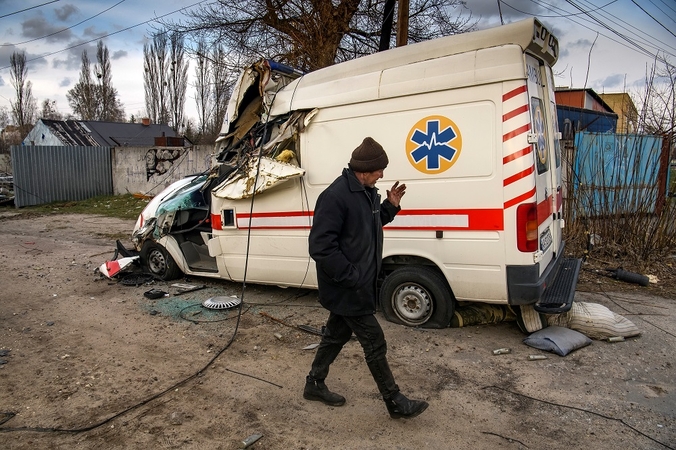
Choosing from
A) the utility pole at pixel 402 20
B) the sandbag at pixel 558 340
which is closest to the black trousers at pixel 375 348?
the sandbag at pixel 558 340

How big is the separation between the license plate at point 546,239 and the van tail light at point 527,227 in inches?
9.8

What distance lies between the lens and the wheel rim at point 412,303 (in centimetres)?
496

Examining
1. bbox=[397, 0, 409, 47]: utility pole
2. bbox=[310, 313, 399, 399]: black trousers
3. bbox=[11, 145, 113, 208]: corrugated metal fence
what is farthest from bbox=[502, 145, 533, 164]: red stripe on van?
bbox=[11, 145, 113, 208]: corrugated metal fence

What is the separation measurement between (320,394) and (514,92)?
292cm

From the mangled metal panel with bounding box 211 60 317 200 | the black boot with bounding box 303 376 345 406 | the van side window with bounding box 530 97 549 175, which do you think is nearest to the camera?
the black boot with bounding box 303 376 345 406

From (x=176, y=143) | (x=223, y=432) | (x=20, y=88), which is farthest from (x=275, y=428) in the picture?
(x=20, y=88)

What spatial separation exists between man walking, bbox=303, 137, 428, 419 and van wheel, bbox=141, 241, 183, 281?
4.26 m

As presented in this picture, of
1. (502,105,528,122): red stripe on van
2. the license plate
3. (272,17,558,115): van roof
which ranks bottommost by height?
the license plate

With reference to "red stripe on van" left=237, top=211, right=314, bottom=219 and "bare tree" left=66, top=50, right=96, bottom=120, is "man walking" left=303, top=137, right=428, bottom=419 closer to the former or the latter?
"red stripe on van" left=237, top=211, right=314, bottom=219

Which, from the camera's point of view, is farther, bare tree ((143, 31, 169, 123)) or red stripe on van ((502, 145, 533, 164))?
bare tree ((143, 31, 169, 123))

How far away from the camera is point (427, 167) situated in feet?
15.4

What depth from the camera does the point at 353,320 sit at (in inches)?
133

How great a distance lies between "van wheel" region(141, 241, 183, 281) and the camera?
23.2ft

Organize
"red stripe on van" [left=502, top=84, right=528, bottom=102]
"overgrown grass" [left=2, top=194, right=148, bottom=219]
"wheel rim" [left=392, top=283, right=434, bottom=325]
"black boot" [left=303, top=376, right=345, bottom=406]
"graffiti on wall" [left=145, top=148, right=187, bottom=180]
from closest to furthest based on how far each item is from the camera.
Answer: "black boot" [left=303, top=376, right=345, bottom=406] → "red stripe on van" [left=502, top=84, right=528, bottom=102] → "wheel rim" [left=392, top=283, right=434, bottom=325] → "overgrown grass" [left=2, top=194, right=148, bottom=219] → "graffiti on wall" [left=145, top=148, right=187, bottom=180]
